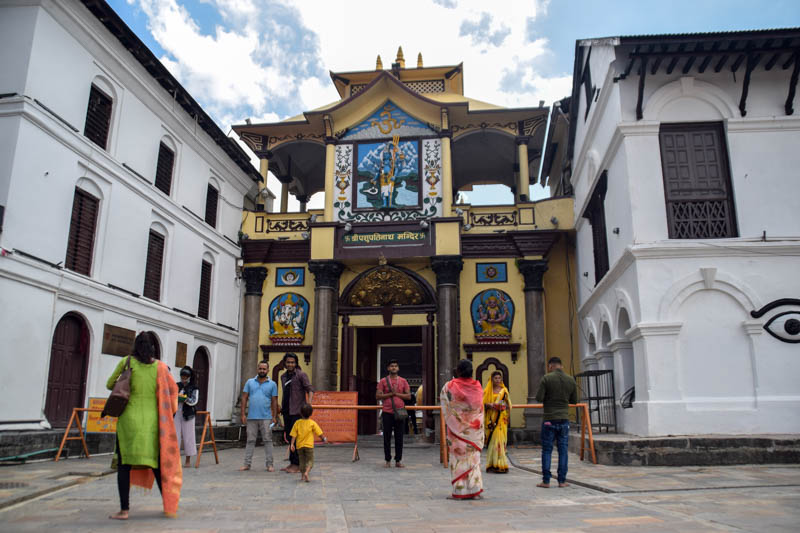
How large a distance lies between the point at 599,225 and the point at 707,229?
3.71 meters

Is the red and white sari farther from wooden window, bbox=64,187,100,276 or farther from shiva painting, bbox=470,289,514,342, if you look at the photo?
shiva painting, bbox=470,289,514,342

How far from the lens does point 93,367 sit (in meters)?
13.0

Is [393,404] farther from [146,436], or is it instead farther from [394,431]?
[146,436]

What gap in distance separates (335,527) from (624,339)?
8.76 meters

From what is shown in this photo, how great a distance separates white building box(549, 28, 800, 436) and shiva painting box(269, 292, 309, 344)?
9.87 m

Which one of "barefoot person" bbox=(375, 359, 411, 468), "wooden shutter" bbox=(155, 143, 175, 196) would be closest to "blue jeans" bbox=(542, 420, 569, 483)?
"barefoot person" bbox=(375, 359, 411, 468)

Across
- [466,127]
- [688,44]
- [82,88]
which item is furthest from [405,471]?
[466,127]

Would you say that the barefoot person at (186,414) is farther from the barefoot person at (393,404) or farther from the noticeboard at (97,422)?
the barefoot person at (393,404)

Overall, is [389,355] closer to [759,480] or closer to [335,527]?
[759,480]

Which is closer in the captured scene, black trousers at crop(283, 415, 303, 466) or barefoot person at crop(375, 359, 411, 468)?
black trousers at crop(283, 415, 303, 466)

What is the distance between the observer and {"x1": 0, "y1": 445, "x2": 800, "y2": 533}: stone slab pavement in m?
5.42

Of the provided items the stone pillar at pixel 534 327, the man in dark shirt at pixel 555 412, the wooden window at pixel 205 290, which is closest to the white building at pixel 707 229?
the man in dark shirt at pixel 555 412

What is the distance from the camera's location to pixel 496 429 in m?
10.0

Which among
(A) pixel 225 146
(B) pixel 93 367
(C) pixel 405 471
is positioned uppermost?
(A) pixel 225 146
